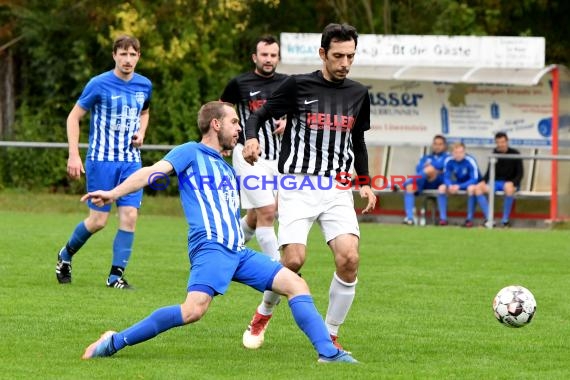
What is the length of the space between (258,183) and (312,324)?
3.97 m

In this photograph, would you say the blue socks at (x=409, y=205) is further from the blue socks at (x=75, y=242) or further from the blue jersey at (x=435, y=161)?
the blue socks at (x=75, y=242)

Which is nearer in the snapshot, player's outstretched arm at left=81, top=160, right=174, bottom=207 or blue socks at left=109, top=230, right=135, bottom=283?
player's outstretched arm at left=81, top=160, right=174, bottom=207

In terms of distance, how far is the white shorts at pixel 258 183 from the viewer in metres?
11.0

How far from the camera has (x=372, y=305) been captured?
1034cm

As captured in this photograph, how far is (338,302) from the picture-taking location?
26.3 ft

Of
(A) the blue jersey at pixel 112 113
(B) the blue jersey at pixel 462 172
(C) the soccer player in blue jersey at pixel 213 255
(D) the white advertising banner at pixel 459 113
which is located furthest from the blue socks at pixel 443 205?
(C) the soccer player in blue jersey at pixel 213 255

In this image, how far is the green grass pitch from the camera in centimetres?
725

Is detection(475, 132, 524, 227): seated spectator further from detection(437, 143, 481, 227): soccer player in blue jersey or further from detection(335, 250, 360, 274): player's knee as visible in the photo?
detection(335, 250, 360, 274): player's knee

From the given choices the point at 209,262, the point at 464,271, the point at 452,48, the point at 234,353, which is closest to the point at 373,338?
the point at 234,353

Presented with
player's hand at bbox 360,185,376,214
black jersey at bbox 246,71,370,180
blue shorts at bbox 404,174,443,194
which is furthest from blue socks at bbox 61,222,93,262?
blue shorts at bbox 404,174,443,194

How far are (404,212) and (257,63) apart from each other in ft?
35.9

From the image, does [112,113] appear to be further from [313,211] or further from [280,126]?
[313,211]

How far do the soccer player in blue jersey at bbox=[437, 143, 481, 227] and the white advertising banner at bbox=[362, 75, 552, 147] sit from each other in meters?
1.02

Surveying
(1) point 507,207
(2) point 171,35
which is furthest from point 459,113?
(2) point 171,35
